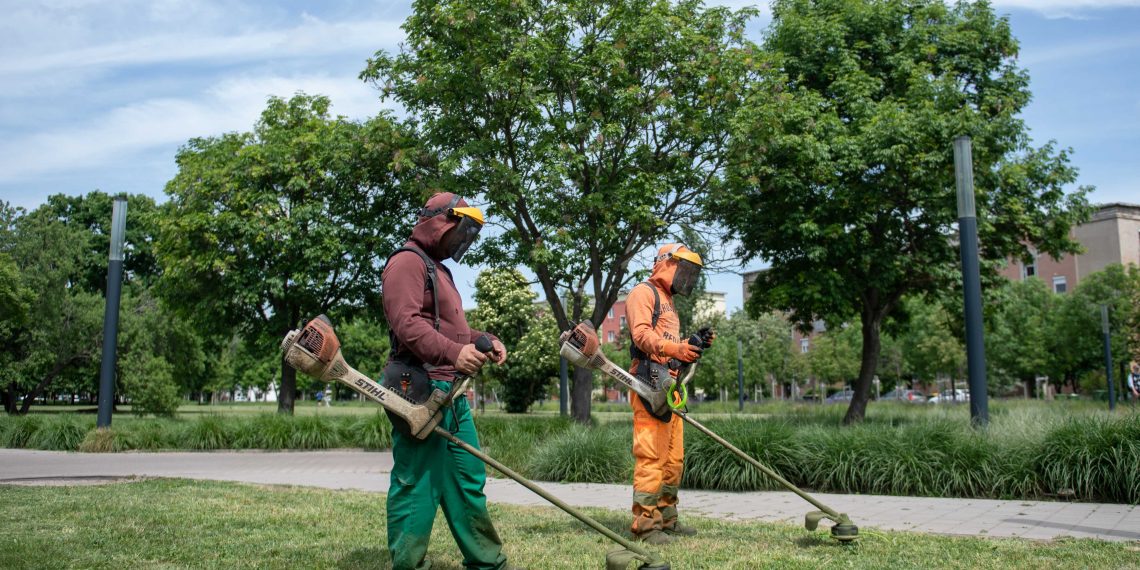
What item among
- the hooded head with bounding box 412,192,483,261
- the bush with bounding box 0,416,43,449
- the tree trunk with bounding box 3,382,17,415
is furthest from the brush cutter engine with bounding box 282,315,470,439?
the tree trunk with bounding box 3,382,17,415

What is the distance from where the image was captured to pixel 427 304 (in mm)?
4152

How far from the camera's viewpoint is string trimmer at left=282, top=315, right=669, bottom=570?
12.3ft

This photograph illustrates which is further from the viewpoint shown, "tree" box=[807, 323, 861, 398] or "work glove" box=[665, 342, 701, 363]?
"tree" box=[807, 323, 861, 398]

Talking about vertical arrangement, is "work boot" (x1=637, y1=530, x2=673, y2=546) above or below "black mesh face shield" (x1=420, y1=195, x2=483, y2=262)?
below

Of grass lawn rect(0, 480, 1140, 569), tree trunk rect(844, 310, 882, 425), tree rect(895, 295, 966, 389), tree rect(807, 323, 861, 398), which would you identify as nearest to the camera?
grass lawn rect(0, 480, 1140, 569)

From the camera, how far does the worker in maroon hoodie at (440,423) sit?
392 cm

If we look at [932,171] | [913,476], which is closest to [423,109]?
[932,171]

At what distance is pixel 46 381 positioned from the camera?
33.5m

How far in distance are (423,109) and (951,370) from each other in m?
40.0

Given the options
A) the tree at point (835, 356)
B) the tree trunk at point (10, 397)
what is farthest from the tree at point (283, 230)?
the tree at point (835, 356)

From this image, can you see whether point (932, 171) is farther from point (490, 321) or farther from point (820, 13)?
point (490, 321)

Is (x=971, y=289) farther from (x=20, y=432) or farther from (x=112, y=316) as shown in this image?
(x=20, y=432)

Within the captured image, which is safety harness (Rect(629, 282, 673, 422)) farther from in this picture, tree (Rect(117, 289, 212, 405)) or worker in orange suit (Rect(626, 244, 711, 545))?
tree (Rect(117, 289, 212, 405))

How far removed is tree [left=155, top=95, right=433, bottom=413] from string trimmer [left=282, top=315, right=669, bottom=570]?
50.3ft
